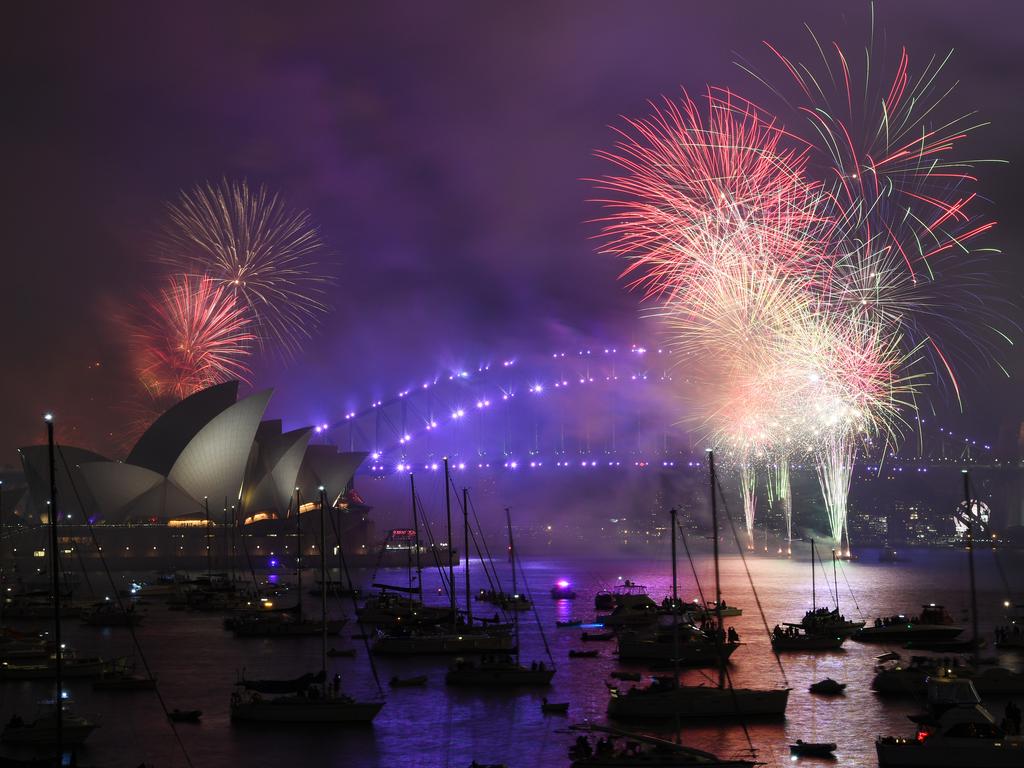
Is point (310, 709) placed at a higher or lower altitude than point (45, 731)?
lower

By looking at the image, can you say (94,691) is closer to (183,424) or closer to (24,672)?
(24,672)

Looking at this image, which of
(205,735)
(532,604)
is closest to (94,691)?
(205,735)

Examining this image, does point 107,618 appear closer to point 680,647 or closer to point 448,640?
point 448,640

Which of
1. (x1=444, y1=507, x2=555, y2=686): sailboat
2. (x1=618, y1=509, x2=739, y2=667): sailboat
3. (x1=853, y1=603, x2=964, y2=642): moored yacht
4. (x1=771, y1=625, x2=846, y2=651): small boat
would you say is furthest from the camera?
(x1=853, y1=603, x2=964, y2=642): moored yacht

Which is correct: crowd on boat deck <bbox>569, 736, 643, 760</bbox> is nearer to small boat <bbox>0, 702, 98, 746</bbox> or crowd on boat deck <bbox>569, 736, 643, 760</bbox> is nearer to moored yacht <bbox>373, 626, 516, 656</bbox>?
small boat <bbox>0, 702, 98, 746</bbox>

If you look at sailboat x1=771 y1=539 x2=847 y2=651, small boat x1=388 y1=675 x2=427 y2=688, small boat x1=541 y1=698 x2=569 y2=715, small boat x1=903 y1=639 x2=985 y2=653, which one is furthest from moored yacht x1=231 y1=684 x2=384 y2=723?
small boat x1=903 y1=639 x2=985 y2=653

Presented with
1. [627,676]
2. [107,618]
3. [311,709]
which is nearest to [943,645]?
[627,676]
